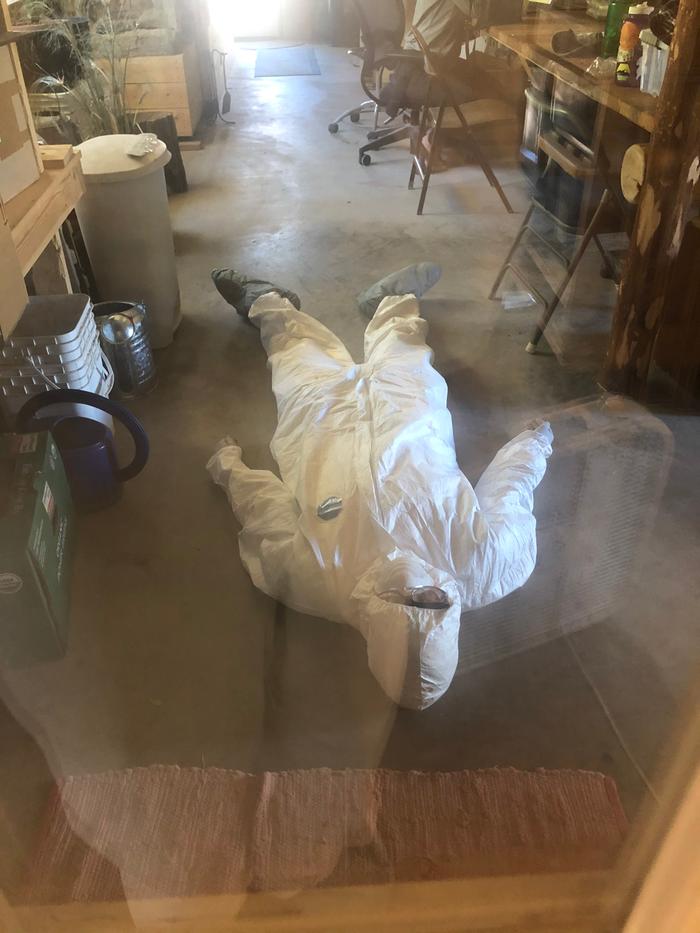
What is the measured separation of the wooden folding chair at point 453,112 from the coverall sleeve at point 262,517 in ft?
6.00

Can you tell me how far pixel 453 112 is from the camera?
2.82 metres

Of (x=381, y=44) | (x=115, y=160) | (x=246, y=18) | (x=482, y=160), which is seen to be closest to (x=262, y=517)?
(x=115, y=160)

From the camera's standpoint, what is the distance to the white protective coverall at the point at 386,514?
37.6 inches

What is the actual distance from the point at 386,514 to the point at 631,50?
4.28 feet

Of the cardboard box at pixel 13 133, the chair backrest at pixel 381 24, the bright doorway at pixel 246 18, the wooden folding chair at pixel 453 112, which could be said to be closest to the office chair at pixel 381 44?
the chair backrest at pixel 381 24

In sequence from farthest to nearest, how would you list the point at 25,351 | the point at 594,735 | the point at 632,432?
1. the point at 632,432
2. the point at 25,351
3. the point at 594,735

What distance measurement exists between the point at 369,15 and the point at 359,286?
1.81 m

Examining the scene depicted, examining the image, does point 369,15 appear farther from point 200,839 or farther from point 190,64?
point 200,839

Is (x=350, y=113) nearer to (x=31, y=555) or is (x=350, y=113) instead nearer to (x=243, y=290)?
(x=243, y=290)

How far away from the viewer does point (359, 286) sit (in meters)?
2.32

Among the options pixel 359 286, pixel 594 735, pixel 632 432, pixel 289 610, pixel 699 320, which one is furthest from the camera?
pixel 359 286

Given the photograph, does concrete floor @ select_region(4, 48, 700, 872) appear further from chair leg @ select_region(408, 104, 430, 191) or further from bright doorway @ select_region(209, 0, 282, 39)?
bright doorway @ select_region(209, 0, 282, 39)

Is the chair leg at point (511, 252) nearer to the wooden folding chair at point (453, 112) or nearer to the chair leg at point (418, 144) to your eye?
the wooden folding chair at point (453, 112)

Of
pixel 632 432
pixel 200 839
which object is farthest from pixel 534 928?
pixel 632 432
